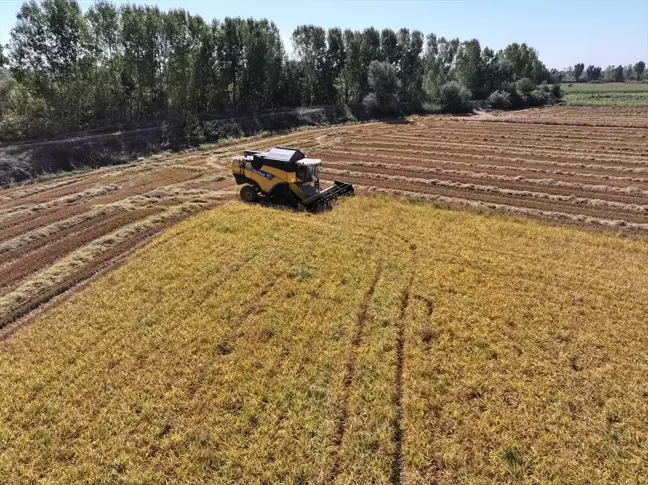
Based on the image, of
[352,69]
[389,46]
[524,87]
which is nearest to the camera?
[352,69]

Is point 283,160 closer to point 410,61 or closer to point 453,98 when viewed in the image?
point 453,98

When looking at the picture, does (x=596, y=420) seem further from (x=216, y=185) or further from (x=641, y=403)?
(x=216, y=185)

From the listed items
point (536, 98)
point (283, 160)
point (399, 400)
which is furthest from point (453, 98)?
point (399, 400)

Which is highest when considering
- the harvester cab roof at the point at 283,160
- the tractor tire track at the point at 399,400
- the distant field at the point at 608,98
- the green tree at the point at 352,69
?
the green tree at the point at 352,69

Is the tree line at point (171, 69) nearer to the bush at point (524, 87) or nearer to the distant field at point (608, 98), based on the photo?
the bush at point (524, 87)

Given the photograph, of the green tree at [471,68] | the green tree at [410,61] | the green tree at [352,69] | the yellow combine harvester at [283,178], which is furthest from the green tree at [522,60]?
the yellow combine harvester at [283,178]

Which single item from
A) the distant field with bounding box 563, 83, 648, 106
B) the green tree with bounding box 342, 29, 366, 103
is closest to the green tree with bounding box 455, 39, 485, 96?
the distant field with bounding box 563, 83, 648, 106

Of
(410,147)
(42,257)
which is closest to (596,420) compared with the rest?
(42,257)
